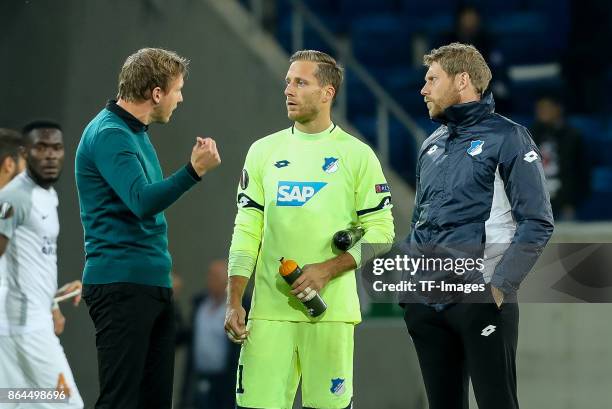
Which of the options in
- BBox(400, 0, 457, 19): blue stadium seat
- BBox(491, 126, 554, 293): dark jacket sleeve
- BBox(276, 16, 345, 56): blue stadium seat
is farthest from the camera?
BBox(400, 0, 457, 19): blue stadium seat

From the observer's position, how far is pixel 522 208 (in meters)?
3.53

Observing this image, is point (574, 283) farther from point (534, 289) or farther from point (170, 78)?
point (170, 78)

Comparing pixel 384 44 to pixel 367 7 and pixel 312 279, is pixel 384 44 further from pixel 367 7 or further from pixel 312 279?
pixel 312 279

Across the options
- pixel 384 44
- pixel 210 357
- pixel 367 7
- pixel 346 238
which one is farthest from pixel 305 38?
pixel 346 238

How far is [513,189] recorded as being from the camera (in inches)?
140

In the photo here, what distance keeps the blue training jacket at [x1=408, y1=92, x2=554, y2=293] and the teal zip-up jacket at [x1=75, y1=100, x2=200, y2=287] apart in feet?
2.97

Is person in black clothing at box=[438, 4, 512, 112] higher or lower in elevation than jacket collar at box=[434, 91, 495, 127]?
higher

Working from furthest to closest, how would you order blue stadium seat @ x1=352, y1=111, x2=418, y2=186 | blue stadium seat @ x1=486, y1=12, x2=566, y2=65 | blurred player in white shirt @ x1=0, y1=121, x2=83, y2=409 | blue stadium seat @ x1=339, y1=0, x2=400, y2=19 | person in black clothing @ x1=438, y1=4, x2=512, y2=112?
blue stadium seat @ x1=339, y1=0, x2=400, y2=19
blue stadium seat @ x1=486, y1=12, x2=566, y2=65
blue stadium seat @ x1=352, y1=111, x2=418, y2=186
person in black clothing @ x1=438, y1=4, x2=512, y2=112
blurred player in white shirt @ x1=0, y1=121, x2=83, y2=409

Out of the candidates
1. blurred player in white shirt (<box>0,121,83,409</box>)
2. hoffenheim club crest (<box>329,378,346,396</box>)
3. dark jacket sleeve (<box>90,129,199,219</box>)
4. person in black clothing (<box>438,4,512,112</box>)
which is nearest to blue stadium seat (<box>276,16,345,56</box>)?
person in black clothing (<box>438,4,512,112</box>)

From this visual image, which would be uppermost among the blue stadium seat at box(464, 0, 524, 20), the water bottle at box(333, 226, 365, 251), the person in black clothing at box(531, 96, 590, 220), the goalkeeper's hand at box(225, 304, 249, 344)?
the blue stadium seat at box(464, 0, 524, 20)

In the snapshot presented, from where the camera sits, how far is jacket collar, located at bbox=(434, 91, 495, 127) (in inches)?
145

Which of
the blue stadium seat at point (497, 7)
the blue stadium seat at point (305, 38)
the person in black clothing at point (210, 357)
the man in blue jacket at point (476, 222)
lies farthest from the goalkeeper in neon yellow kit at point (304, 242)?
the blue stadium seat at point (497, 7)

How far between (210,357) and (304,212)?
2.97 m

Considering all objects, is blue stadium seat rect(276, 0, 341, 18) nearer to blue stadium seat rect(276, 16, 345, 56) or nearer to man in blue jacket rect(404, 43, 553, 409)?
blue stadium seat rect(276, 16, 345, 56)
